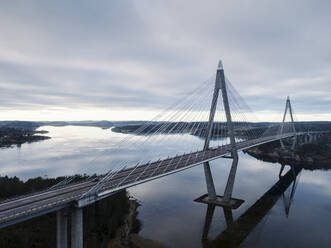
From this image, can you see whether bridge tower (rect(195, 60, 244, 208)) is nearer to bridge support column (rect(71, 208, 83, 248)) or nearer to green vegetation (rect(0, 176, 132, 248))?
green vegetation (rect(0, 176, 132, 248))

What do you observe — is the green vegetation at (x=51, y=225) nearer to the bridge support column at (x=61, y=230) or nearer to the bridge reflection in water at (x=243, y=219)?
the bridge support column at (x=61, y=230)

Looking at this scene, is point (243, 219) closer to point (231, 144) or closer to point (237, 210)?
point (237, 210)

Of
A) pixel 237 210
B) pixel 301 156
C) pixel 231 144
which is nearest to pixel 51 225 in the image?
pixel 237 210

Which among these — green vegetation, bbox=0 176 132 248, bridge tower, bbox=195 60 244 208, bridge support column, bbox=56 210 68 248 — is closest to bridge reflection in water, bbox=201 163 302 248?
bridge tower, bbox=195 60 244 208

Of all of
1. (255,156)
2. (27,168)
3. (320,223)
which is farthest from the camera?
(255,156)

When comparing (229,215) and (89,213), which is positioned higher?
(89,213)

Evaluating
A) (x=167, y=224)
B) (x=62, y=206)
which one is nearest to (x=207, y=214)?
(x=167, y=224)

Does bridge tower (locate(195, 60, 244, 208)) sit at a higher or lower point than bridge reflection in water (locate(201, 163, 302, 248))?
higher

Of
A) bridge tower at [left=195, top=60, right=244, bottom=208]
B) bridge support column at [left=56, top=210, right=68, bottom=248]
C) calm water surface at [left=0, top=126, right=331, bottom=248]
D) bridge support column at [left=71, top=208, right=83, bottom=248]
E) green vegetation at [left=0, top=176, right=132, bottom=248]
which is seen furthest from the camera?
bridge tower at [left=195, top=60, right=244, bottom=208]

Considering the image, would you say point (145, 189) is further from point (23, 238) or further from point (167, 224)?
point (23, 238)
